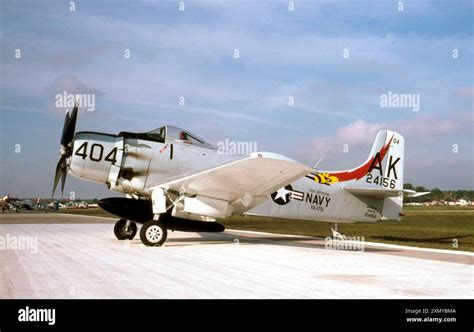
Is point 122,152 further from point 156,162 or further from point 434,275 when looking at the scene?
point 434,275

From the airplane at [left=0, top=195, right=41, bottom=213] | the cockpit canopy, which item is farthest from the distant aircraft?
the cockpit canopy

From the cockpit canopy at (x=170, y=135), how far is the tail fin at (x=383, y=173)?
193 inches

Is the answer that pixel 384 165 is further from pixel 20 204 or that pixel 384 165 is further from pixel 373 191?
pixel 20 204

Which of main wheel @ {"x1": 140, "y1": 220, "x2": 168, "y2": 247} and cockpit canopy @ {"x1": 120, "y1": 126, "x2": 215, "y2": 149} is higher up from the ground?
cockpit canopy @ {"x1": 120, "y1": 126, "x2": 215, "y2": 149}

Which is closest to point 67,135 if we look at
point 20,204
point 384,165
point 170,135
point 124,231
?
point 170,135

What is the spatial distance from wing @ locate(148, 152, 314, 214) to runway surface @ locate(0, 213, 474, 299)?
1.67 metres

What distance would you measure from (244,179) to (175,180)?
1.85 meters

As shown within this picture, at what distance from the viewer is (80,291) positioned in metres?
6.33

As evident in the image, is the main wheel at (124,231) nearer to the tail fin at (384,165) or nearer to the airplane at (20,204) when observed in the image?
the tail fin at (384,165)

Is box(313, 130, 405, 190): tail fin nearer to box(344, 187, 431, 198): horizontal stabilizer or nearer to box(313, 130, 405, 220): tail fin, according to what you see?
box(313, 130, 405, 220): tail fin

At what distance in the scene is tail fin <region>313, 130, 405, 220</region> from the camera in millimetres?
16516

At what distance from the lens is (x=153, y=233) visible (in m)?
12.7
